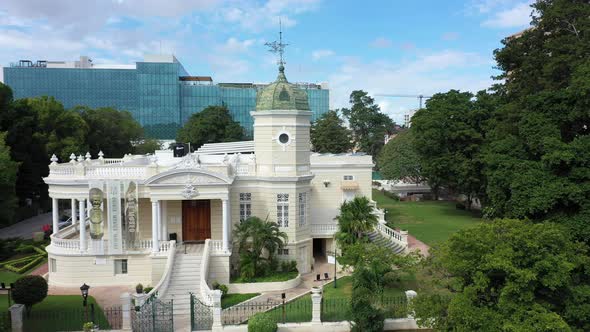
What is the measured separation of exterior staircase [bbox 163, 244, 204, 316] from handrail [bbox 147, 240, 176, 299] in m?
0.22

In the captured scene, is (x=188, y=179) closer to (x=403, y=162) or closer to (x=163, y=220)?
(x=163, y=220)

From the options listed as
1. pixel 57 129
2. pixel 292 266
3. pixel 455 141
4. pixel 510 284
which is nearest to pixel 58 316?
pixel 292 266

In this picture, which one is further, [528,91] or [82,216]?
[528,91]

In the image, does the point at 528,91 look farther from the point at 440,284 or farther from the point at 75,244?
the point at 75,244

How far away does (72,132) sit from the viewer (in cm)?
4731

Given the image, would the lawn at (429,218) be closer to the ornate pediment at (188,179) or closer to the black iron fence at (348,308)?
the black iron fence at (348,308)

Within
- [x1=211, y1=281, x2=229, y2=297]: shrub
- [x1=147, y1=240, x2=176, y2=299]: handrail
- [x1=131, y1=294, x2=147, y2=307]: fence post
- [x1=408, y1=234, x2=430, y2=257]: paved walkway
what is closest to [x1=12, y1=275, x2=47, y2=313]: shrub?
[x1=131, y1=294, x2=147, y2=307]: fence post

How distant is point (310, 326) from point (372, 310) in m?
2.58

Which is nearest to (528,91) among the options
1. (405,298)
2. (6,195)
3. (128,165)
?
(405,298)

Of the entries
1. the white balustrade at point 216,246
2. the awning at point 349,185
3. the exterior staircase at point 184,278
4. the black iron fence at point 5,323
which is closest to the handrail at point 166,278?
the exterior staircase at point 184,278

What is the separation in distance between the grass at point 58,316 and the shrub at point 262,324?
574cm

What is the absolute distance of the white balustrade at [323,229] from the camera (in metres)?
28.7

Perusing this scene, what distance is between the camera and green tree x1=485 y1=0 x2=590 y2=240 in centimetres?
1975

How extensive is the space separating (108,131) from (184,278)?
42.6 meters
